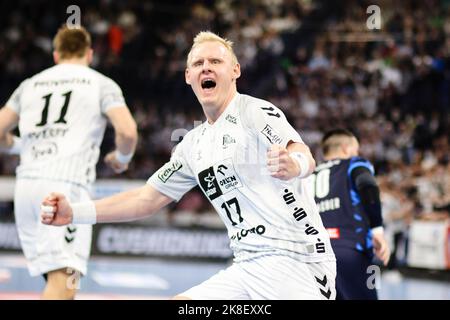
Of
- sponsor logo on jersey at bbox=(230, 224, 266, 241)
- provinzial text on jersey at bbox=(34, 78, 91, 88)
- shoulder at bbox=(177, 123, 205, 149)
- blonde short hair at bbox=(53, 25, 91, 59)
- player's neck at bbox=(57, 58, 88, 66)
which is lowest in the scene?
sponsor logo on jersey at bbox=(230, 224, 266, 241)

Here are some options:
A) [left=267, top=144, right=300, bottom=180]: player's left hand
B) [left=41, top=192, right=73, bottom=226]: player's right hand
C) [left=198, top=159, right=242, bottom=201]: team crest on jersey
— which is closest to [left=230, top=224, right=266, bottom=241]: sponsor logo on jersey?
[left=198, top=159, right=242, bottom=201]: team crest on jersey

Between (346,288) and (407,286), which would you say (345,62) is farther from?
(346,288)

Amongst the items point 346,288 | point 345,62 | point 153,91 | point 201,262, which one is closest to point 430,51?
point 345,62

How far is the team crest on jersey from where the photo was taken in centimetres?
453

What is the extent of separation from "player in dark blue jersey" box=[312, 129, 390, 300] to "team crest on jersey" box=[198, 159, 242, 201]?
2129 millimetres

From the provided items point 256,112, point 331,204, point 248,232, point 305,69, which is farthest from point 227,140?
point 305,69

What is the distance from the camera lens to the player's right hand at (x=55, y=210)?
14.9ft

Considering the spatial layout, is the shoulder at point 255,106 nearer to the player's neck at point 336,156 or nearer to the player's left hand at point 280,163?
the player's left hand at point 280,163

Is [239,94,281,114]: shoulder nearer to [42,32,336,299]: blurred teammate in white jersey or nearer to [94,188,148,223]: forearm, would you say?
[42,32,336,299]: blurred teammate in white jersey

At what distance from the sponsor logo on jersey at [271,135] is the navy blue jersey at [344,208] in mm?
2313

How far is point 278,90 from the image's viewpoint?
18.7 m

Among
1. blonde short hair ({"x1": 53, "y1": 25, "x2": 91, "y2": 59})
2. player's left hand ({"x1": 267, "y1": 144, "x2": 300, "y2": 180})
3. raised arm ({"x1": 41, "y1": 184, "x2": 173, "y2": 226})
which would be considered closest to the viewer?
player's left hand ({"x1": 267, "y1": 144, "x2": 300, "y2": 180})

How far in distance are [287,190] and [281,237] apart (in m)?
0.28

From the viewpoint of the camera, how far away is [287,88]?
736 inches
